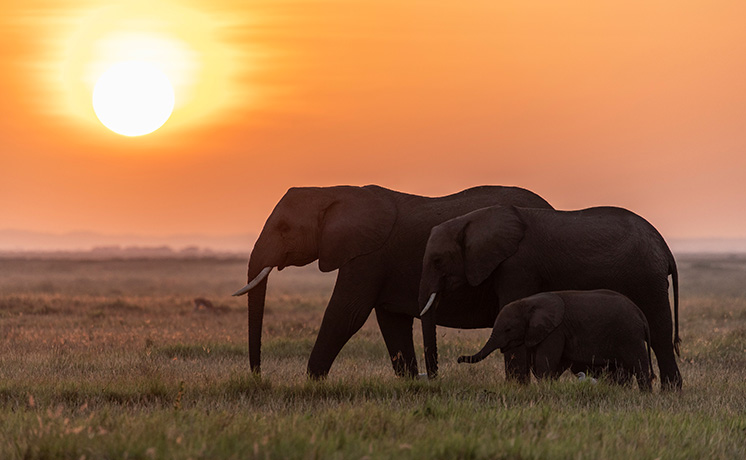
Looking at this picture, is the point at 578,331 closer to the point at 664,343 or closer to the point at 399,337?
the point at 664,343

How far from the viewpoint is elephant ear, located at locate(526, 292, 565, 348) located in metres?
9.70

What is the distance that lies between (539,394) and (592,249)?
2.18m

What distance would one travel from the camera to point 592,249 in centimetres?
1062

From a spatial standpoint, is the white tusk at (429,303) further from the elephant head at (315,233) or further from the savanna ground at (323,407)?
the elephant head at (315,233)

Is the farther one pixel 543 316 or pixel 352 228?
pixel 352 228

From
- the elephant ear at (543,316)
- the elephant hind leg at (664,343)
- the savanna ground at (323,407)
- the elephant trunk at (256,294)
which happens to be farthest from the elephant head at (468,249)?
the elephant trunk at (256,294)

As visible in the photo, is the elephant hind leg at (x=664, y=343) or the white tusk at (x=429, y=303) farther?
the elephant hind leg at (x=664, y=343)

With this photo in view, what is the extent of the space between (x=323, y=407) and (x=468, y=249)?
2809 millimetres

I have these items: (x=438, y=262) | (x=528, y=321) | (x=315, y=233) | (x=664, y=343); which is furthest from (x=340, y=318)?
(x=664, y=343)

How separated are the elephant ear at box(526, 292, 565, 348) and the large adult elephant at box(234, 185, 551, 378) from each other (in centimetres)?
139

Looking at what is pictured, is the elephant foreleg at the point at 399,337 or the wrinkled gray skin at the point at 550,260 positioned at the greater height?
the wrinkled gray skin at the point at 550,260

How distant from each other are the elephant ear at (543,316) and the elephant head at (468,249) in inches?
31.2

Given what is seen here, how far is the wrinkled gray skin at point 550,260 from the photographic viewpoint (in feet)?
34.5

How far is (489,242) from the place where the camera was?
10375 millimetres
